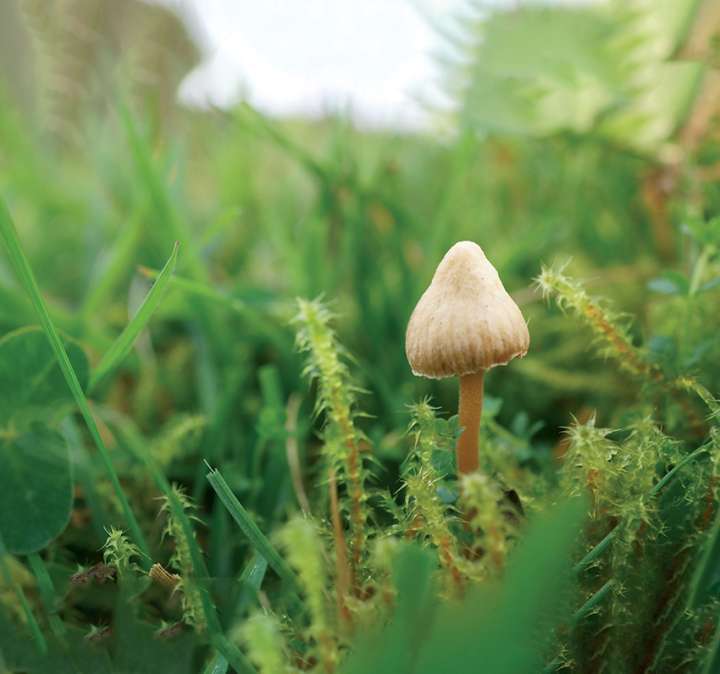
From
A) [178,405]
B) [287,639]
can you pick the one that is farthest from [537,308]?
[287,639]

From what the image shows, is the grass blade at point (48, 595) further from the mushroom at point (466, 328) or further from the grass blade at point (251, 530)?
the mushroom at point (466, 328)

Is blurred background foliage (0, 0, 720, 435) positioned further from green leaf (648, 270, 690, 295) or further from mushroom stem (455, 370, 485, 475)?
mushroom stem (455, 370, 485, 475)

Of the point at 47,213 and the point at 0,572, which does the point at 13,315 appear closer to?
the point at 0,572

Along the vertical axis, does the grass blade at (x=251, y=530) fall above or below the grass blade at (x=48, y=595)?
above

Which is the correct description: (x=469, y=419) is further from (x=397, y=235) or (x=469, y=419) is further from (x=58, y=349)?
(x=397, y=235)

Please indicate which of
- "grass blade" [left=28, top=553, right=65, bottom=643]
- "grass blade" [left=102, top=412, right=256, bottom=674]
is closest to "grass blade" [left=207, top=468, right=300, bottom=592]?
"grass blade" [left=102, top=412, right=256, bottom=674]

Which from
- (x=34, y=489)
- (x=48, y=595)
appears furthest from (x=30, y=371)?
(x=48, y=595)

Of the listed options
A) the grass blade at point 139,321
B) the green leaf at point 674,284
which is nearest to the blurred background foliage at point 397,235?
the green leaf at point 674,284
